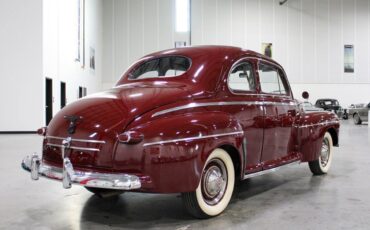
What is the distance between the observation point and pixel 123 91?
12.7ft

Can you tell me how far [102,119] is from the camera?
131 inches

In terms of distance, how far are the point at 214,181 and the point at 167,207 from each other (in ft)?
2.35

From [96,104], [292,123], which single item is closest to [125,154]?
[96,104]

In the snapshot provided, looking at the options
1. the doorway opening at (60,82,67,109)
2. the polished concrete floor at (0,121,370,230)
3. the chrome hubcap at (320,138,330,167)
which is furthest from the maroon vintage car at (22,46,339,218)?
the doorway opening at (60,82,67,109)

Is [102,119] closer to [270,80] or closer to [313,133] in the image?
[270,80]

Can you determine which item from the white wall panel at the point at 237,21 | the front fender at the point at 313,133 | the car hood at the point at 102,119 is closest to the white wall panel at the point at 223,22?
the white wall panel at the point at 237,21

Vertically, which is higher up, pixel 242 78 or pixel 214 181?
pixel 242 78

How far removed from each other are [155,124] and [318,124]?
3.16 metres

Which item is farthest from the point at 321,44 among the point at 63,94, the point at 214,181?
the point at 214,181

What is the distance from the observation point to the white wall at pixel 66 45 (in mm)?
14656

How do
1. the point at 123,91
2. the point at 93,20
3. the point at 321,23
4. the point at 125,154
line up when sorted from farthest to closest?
1. the point at 321,23
2. the point at 93,20
3. the point at 123,91
4. the point at 125,154

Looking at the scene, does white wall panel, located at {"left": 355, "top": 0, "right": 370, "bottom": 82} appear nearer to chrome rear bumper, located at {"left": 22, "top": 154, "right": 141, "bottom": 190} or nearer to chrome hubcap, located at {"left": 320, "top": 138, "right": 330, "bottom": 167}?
chrome hubcap, located at {"left": 320, "top": 138, "right": 330, "bottom": 167}

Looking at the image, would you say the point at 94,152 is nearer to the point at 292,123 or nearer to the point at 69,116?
the point at 69,116

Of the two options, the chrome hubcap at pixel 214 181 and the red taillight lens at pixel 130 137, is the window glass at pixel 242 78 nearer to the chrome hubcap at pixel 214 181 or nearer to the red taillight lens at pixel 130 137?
the chrome hubcap at pixel 214 181
